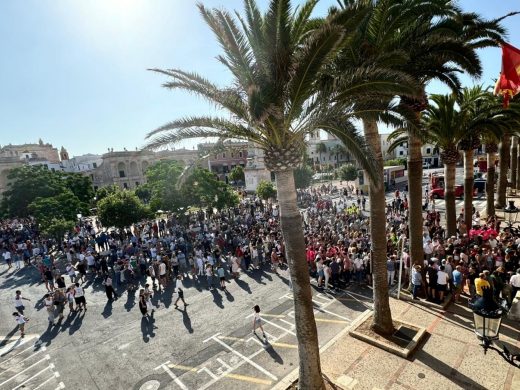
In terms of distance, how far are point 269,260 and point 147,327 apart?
801 cm

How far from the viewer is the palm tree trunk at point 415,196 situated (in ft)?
35.6

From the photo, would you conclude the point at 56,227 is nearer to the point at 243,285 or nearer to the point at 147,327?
the point at 147,327

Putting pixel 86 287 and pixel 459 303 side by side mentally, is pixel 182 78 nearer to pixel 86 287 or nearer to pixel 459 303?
pixel 459 303

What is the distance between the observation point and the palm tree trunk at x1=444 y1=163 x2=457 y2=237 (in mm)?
15076

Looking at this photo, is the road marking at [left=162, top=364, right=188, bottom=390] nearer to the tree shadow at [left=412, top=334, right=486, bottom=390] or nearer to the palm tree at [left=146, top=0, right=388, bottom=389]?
the palm tree at [left=146, top=0, right=388, bottom=389]

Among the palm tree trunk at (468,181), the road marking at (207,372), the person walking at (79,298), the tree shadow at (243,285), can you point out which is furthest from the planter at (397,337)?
the person walking at (79,298)

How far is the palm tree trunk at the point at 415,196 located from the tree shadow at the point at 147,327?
32.9 feet

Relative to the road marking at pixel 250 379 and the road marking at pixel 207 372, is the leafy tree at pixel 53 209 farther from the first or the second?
the road marking at pixel 250 379

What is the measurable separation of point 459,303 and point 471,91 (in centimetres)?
1072

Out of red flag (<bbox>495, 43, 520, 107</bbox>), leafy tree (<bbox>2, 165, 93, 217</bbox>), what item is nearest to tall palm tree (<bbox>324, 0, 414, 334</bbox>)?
red flag (<bbox>495, 43, 520, 107</bbox>)

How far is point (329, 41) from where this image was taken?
17.8 feet

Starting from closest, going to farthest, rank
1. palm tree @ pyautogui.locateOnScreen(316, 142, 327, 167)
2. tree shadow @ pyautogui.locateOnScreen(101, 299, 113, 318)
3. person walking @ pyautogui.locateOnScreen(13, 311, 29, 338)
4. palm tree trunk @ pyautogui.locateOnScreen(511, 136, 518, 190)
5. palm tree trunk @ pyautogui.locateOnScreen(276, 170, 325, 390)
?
palm tree trunk @ pyautogui.locateOnScreen(276, 170, 325, 390)
person walking @ pyautogui.locateOnScreen(13, 311, 29, 338)
tree shadow @ pyautogui.locateOnScreen(101, 299, 113, 318)
palm tree trunk @ pyautogui.locateOnScreen(511, 136, 518, 190)
palm tree @ pyautogui.locateOnScreen(316, 142, 327, 167)

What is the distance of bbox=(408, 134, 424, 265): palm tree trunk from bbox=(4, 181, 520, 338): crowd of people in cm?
37

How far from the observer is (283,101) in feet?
20.5
